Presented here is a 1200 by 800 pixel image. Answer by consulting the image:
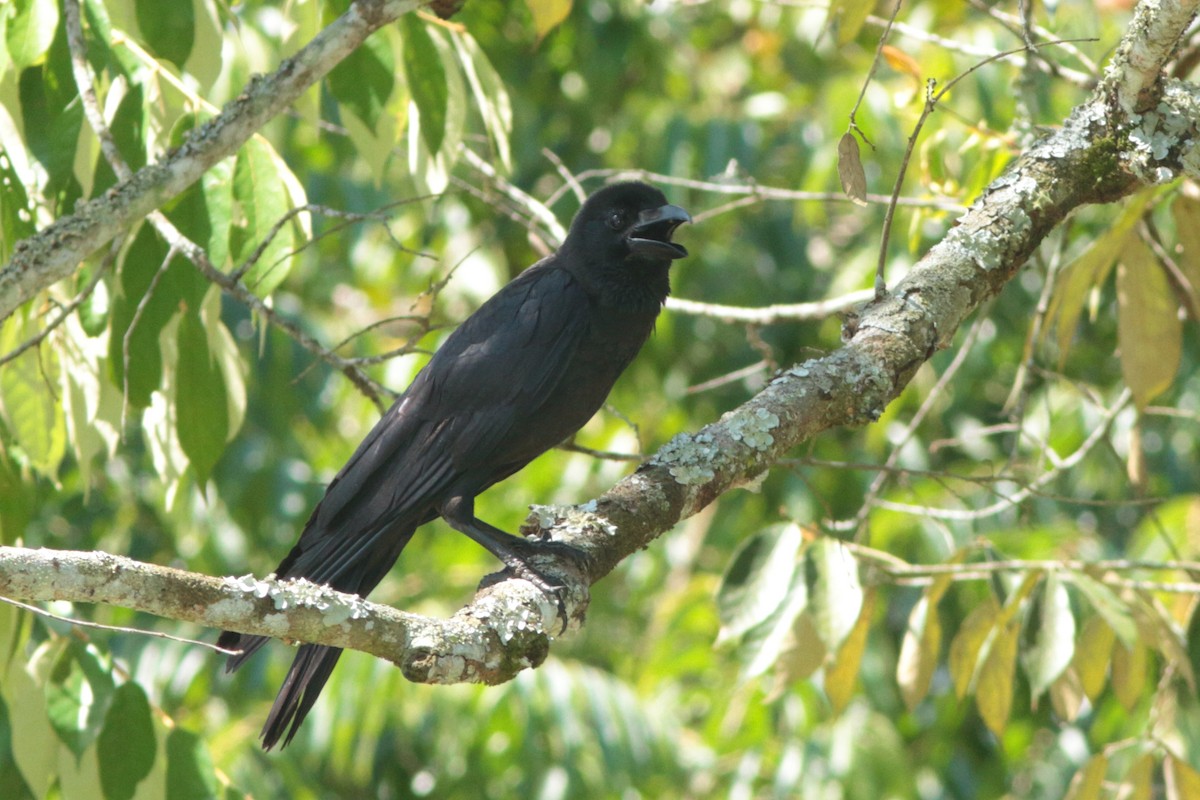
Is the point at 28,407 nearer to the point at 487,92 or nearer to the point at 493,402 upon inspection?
the point at 493,402

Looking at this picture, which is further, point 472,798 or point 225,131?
point 472,798

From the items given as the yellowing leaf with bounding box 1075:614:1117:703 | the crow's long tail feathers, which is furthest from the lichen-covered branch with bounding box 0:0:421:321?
the yellowing leaf with bounding box 1075:614:1117:703

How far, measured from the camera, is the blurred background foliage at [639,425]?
2.85m

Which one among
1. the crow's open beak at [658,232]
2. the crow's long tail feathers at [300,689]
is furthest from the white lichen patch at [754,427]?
the crow's long tail feathers at [300,689]

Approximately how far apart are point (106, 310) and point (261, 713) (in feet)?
11.9

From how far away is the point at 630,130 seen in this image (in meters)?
6.78

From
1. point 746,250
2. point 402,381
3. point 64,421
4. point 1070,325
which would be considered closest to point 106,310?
point 64,421

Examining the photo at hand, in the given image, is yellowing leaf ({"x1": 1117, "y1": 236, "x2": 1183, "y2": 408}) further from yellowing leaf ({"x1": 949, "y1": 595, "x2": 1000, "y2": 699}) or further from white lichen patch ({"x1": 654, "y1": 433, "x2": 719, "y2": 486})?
white lichen patch ({"x1": 654, "y1": 433, "x2": 719, "y2": 486})

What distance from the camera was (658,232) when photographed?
373cm

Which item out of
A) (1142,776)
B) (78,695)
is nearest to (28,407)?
(78,695)

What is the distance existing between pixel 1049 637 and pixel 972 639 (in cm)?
20

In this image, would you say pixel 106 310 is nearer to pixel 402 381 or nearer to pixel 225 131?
pixel 225 131

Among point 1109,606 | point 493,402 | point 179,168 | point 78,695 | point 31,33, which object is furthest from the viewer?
point 493,402

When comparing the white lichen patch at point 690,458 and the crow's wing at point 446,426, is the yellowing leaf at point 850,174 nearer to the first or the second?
the white lichen patch at point 690,458
